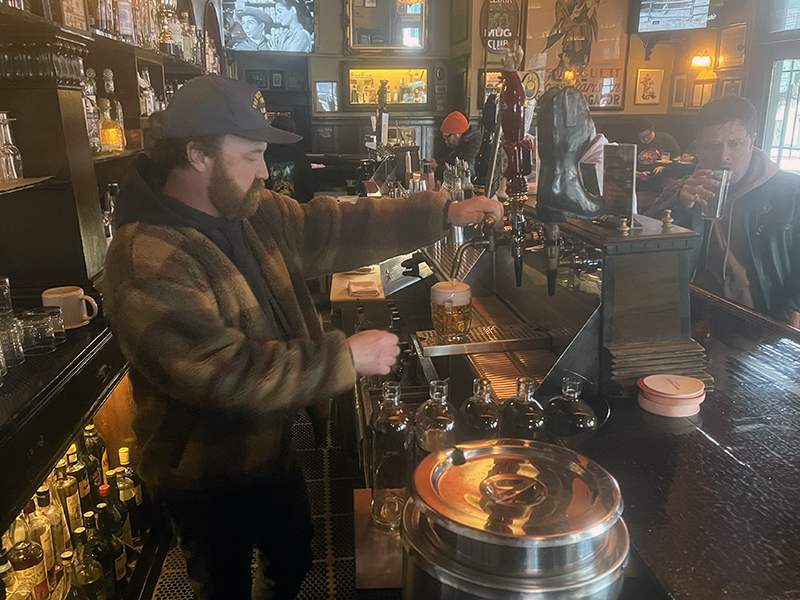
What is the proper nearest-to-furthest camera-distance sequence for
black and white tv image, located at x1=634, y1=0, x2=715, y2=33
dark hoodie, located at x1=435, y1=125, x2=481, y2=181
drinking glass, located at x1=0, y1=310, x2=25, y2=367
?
drinking glass, located at x1=0, y1=310, x2=25, y2=367, dark hoodie, located at x1=435, y1=125, x2=481, y2=181, black and white tv image, located at x1=634, y1=0, x2=715, y2=33

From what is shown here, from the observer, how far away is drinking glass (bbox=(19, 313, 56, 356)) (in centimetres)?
206

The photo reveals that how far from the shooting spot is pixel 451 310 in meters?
1.73

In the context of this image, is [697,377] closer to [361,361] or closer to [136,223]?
[361,361]

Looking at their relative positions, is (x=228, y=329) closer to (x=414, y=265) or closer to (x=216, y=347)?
(x=216, y=347)

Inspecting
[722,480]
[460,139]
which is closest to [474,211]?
[722,480]

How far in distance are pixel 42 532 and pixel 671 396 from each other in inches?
77.8

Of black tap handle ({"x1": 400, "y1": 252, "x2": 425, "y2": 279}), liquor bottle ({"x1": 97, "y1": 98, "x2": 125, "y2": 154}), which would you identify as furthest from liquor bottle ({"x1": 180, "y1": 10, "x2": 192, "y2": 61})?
black tap handle ({"x1": 400, "y1": 252, "x2": 425, "y2": 279})

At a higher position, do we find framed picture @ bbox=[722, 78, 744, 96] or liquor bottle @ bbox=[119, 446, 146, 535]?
framed picture @ bbox=[722, 78, 744, 96]

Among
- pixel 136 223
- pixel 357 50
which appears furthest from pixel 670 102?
pixel 136 223

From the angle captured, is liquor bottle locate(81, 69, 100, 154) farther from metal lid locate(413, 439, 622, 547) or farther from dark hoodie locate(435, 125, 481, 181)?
dark hoodie locate(435, 125, 481, 181)

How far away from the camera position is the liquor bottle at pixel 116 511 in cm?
243

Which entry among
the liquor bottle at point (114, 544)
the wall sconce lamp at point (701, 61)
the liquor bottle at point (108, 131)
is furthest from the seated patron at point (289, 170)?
the wall sconce lamp at point (701, 61)

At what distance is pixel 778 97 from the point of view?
757 cm

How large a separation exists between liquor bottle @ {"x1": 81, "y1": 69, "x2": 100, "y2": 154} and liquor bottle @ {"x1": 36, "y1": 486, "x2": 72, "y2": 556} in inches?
59.0
